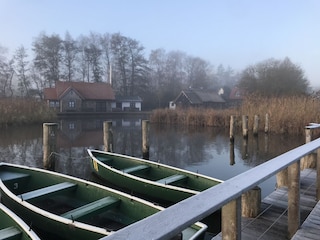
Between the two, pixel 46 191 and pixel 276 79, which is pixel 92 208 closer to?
pixel 46 191

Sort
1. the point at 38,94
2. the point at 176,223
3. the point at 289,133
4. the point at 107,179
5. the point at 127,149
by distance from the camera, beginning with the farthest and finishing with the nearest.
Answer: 1. the point at 38,94
2. the point at 289,133
3. the point at 127,149
4. the point at 107,179
5. the point at 176,223

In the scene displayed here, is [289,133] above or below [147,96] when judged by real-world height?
below

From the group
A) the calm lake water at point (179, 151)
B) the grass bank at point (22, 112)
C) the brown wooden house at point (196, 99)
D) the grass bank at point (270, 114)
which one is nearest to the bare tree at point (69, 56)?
the brown wooden house at point (196, 99)

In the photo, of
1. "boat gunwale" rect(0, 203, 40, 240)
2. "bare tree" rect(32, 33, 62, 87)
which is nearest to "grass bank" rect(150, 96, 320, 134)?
"boat gunwale" rect(0, 203, 40, 240)

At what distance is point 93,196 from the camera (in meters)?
5.91

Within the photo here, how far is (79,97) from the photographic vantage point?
42938mm

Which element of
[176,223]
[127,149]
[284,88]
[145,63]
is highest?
[145,63]

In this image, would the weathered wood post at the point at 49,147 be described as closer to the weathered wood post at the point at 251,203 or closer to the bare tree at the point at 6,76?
the weathered wood post at the point at 251,203

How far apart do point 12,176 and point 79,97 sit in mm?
36944

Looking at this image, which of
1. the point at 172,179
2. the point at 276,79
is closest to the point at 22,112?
the point at 172,179

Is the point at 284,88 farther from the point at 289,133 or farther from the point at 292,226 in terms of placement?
the point at 292,226

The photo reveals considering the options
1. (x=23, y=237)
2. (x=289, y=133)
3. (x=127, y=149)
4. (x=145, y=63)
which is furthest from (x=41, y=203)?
(x=145, y=63)

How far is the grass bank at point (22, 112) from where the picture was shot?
24.2m

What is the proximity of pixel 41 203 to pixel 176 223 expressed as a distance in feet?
19.1
